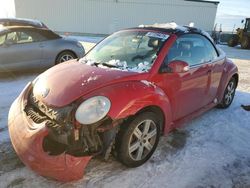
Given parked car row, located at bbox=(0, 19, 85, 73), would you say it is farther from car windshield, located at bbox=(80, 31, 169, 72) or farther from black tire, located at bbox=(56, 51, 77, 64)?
car windshield, located at bbox=(80, 31, 169, 72)

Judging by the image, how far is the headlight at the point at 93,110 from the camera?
2.81m

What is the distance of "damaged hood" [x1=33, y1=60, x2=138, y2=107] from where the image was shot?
118 inches

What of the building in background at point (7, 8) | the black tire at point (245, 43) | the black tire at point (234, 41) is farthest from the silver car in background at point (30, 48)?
the building in background at point (7, 8)

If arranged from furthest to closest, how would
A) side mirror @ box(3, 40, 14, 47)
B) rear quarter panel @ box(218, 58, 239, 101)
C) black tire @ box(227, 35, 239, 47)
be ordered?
black tire @ box(227, 35, 239, 47) → side mirror @ box(3, 40, 14, 47) → rear quarter panel @ box(218, 58, 239, 101)

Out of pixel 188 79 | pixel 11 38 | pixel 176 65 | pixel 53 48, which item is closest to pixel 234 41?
pixel 53 48

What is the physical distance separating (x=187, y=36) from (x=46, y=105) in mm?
2261

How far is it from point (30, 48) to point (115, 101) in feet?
17.1

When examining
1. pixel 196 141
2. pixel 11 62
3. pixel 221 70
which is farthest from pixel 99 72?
pixel 11 62

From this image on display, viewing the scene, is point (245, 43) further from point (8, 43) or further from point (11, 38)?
point (8, 43)

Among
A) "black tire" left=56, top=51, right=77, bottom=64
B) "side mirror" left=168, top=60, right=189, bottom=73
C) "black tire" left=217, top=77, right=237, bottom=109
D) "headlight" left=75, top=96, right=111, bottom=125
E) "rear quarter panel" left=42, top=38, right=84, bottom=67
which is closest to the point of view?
"headlight" left=75, top=96, right=111, bottom=125

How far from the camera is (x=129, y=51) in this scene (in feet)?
12.9

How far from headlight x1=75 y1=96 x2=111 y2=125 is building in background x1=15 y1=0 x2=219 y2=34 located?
23120 millimetres

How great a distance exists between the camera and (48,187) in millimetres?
2932

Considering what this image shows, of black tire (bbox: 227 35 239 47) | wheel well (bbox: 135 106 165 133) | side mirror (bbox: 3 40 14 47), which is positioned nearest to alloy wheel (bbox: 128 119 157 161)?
wheel well (bbox: 135 106 165 133)
